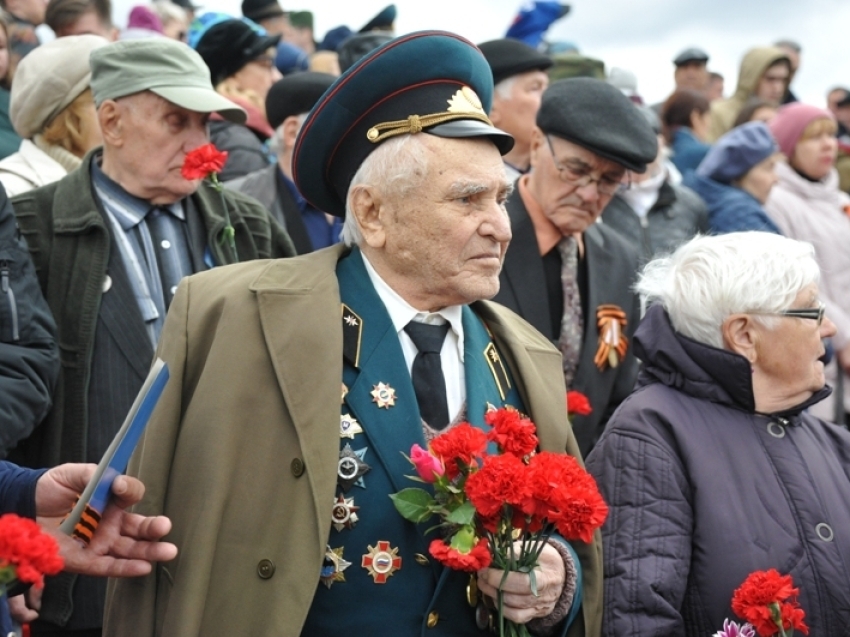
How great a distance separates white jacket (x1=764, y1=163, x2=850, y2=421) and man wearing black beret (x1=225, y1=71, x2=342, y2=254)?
3041 mm

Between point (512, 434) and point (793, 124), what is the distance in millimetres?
5957

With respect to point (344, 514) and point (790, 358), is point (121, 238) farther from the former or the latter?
point (790, 358)

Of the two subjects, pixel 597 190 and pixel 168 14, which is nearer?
pixel 597 190

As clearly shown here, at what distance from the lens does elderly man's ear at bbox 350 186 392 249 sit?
3572 mm

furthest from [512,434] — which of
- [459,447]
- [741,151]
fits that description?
[741,151]

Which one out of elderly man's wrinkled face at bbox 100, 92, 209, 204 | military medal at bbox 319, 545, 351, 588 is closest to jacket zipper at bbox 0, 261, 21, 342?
elderly man's wrinkled face at bbox 100, 92, 209, 204

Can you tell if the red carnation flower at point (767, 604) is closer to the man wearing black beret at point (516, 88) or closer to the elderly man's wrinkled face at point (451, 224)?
the elderly man's wrinkled face at point (451, 224)

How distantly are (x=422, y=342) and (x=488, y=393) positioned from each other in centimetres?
23

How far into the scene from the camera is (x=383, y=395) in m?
3.42

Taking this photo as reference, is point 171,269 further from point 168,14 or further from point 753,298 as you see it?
point 168,14

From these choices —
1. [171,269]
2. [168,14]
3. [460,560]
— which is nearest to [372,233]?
[460,560]

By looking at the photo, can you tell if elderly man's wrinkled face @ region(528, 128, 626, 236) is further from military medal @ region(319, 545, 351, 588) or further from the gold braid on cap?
military medal @ region(319, 545, 351, 588)

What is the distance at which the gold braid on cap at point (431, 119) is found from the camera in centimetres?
351

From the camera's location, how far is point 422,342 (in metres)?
3.56
